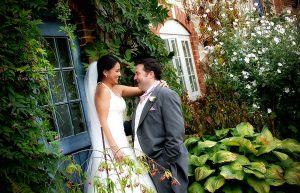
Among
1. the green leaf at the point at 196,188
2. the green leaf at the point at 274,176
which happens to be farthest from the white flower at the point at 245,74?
the green leaf at the point at 196,188

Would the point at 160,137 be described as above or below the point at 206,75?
below

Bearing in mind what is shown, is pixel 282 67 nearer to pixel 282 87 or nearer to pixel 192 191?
pixel 282 87

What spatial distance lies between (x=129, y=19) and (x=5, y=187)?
2827 mm

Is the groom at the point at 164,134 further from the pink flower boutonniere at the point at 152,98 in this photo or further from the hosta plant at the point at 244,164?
the hosta plant at the point at 244,164

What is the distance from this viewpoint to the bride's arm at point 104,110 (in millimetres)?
3641

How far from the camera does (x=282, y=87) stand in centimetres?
661

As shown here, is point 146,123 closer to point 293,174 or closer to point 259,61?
point 293,174

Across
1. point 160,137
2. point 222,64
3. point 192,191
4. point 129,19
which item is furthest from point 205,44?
point 160,137

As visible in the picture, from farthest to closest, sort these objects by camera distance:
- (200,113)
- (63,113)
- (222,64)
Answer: (222,64) → (200,113) → (63,113)

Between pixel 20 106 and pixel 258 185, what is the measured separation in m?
2.89

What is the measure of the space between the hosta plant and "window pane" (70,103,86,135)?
144 centimetres

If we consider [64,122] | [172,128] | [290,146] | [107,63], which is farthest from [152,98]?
[290,146]

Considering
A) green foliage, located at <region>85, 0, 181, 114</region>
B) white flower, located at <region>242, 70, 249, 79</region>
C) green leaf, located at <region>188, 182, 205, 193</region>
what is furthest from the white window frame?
green leaf, located at <region>188, 182, 205, 193</region>

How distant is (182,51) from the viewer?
26.5 ft
